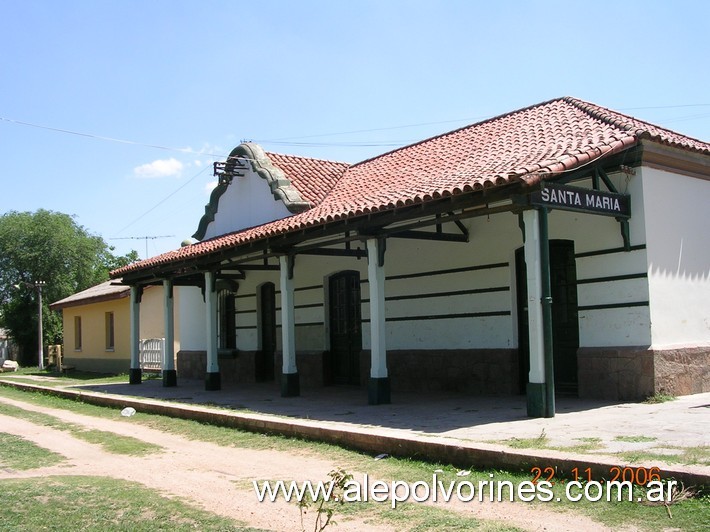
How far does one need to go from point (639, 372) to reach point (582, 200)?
2.64 m

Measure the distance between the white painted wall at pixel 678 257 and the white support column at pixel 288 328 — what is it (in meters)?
6.29

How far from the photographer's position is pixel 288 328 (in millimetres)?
13742

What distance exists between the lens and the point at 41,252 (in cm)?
4484

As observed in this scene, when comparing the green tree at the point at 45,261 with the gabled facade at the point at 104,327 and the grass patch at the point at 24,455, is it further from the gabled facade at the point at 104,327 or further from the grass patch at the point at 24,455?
the grass patch at the point at 24,455

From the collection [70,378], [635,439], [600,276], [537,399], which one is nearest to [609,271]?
[600,276]

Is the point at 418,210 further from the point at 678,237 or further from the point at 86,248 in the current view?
the point at 86,248

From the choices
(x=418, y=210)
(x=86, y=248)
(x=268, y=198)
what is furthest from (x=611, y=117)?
(x=86, y=248)

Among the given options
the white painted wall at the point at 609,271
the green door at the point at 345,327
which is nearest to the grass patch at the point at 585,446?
the white painted wall at the point at 609,271

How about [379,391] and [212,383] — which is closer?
[379,391]

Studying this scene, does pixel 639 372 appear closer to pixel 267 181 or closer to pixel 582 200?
pixel 582 200

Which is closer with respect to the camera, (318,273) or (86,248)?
(318,273)

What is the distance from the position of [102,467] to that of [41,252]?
40.0 meters

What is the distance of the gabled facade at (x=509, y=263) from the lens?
9633mm

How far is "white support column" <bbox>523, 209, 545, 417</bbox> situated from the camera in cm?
897
